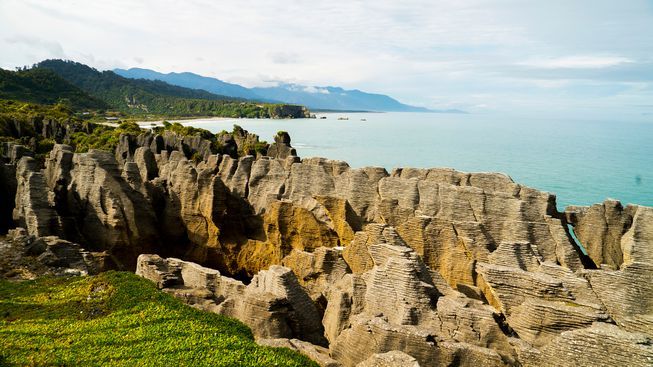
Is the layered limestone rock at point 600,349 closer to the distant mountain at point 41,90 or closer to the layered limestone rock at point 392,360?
the layered limestone rock at point 392,360

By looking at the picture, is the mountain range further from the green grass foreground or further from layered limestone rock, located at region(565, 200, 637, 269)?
layered limestone rock, located at region(565, 200, 637, 269)

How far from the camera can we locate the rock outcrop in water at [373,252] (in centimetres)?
1011

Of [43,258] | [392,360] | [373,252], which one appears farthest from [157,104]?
[392,360]

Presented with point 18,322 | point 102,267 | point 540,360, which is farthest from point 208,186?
point 540,360

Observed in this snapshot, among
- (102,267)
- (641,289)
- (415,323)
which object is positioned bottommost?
(102,267)

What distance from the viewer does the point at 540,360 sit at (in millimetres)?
9352

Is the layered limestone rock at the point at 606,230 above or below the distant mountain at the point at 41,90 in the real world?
below

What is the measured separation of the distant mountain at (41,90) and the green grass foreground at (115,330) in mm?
96547

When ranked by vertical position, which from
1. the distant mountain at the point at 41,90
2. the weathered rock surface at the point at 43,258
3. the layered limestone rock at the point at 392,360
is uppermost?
the distant mountain at the point at 41,90

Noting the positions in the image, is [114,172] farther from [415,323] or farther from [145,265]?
[415,323]

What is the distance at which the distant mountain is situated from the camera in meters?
95.4

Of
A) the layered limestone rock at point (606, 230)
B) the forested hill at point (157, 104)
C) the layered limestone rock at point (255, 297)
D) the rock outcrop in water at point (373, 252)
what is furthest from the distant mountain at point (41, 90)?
the layered limestone rock at point (606, 230)

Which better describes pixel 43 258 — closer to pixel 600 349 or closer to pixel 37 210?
pixel 37 210

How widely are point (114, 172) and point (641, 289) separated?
19.8 metres
